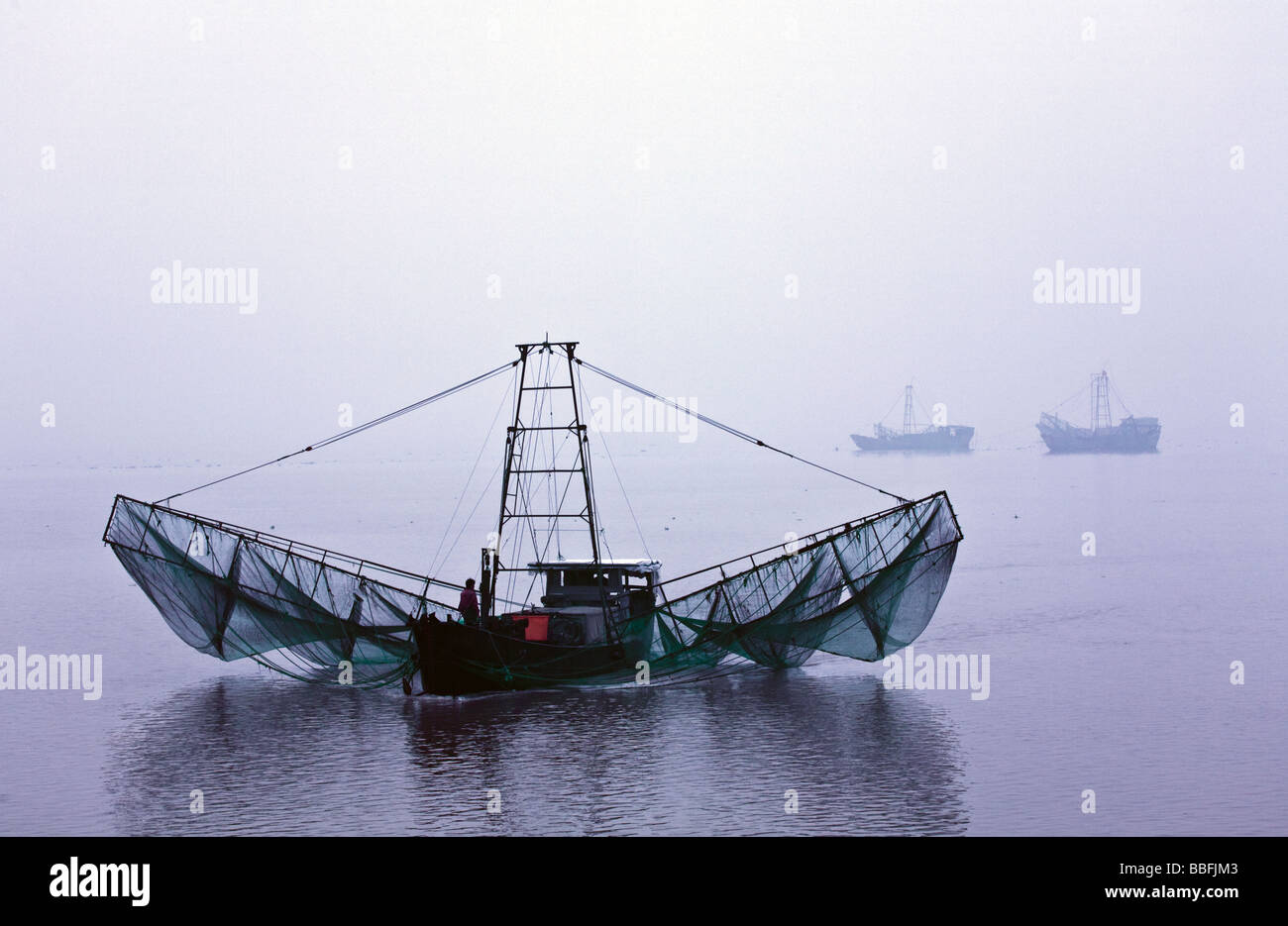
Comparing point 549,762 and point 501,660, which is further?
point 501,660

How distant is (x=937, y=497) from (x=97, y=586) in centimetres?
5426

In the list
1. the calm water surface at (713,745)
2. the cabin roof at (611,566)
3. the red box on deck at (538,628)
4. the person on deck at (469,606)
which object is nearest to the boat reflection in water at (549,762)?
the calm water surface at (713,745)

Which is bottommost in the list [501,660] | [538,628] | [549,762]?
[549,762]

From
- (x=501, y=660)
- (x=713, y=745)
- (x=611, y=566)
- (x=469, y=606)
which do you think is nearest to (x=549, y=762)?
(x=713, y=745)

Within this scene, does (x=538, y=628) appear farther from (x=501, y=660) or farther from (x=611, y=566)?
(x=611, y=566)

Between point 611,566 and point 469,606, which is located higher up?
point 611,566

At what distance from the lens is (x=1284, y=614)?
58531 millimetres

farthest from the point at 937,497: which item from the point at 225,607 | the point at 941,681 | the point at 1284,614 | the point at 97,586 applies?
the point at 97,586

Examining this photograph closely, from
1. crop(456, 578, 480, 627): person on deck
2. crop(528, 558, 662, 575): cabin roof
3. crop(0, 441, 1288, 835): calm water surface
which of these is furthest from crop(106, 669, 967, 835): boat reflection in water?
crop(528, 558, 662, 575): cabin roof

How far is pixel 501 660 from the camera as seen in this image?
117ft

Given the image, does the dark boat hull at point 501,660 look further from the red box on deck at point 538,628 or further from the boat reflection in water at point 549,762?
the boat reflection in water at point 549,762

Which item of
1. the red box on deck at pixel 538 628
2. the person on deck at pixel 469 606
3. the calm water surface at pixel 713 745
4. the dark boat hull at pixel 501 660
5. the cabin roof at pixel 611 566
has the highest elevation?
the cabin roof at pixel 611 566

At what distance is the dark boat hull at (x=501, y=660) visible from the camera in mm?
35031

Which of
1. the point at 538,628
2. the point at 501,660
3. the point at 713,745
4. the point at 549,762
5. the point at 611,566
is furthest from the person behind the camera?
the point at 611,566
